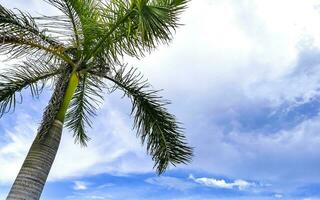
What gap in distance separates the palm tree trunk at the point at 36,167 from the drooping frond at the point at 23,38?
66.0 inches

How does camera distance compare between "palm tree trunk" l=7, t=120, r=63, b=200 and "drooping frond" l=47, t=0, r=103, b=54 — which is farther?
"drooping frond" l=47, t=0, r=103, b=54

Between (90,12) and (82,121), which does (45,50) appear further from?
(82,121)

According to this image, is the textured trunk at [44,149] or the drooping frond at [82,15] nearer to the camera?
the textured trunk at [44,149]

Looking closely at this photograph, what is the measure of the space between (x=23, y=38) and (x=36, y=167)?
2.74m

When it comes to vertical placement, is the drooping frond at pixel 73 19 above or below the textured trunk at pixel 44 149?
above

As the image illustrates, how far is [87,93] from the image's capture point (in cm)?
1100

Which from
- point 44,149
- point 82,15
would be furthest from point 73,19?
point 44,149

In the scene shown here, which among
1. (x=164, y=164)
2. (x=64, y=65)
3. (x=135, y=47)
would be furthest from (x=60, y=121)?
(x=164, y=164)

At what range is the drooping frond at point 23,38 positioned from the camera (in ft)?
28.4

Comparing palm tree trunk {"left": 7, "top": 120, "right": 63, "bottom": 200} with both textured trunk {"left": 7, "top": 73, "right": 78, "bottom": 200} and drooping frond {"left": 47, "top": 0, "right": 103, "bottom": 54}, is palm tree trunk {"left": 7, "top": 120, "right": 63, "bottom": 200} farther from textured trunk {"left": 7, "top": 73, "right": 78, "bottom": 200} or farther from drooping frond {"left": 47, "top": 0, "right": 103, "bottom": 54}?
drooping frond {"left": 47, "top": 0, "right": 103, "bottom": 54}

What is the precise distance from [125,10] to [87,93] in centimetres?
366

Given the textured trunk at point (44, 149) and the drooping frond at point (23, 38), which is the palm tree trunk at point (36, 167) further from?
the drooping frond at point (23, 38)

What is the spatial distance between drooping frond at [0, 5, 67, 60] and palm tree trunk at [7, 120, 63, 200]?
1677 mm

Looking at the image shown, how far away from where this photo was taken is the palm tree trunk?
25.1 ft
